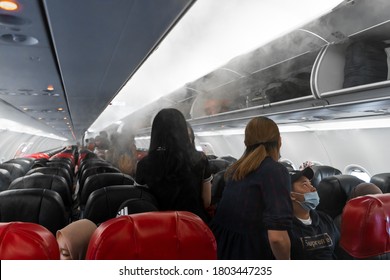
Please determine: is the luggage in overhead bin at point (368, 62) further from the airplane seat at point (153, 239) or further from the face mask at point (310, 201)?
the airplane seat at point (153, 239)

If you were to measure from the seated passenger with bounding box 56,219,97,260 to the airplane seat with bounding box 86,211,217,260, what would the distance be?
0.13 meters

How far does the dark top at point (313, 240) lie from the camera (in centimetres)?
188

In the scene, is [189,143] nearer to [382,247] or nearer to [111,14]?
[111,14]

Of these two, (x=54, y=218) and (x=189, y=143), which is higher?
(x=189, y=143)

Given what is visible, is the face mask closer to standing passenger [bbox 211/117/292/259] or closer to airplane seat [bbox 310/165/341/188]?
standing passenger [bbox 211/117/292/259]

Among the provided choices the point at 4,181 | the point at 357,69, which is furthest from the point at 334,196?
the point at 4,181

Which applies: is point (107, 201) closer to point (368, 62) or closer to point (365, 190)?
point (365, 190)

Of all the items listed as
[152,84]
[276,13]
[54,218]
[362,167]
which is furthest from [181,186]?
[362,167]

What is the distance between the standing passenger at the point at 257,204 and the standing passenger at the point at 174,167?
11.4 inches

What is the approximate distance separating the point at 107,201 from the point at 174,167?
1.80ft

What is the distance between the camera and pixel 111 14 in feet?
7.20

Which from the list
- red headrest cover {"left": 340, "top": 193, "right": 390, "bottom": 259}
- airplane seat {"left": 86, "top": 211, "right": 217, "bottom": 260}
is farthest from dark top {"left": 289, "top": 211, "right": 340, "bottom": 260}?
airplane seat {"left": 86, "top": 211, "right": 217, "bottom": 260}

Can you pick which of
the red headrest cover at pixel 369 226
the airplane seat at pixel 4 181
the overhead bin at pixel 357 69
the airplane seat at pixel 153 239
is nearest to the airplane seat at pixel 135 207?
the airplane seat at pixel 153 239

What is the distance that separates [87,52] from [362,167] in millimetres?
5075
